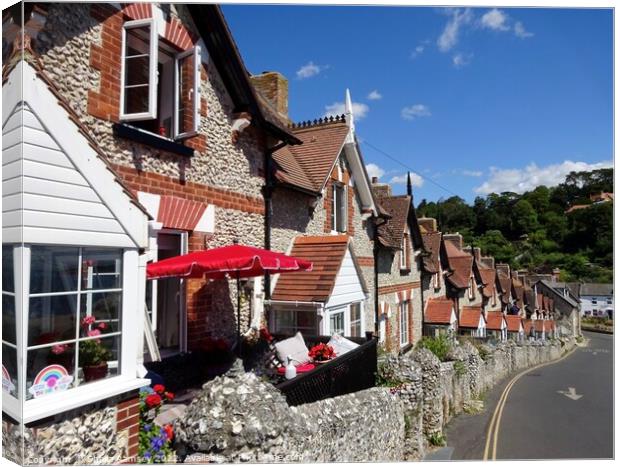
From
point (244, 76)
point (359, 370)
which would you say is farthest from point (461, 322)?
point (244, 76)

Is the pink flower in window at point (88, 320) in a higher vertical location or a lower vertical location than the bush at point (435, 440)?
higher

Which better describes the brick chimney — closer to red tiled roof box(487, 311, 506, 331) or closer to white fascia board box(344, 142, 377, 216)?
white fascia board box(344, 142, 377, 216)

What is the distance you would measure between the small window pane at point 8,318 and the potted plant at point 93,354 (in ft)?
1.64

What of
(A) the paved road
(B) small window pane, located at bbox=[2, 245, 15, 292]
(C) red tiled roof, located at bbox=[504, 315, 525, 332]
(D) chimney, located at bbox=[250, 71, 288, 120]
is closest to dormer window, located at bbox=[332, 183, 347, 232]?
(D) chimney, located at bbox=[250, 71, 288, 120]

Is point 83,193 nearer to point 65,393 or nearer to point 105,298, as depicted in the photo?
point 105,298

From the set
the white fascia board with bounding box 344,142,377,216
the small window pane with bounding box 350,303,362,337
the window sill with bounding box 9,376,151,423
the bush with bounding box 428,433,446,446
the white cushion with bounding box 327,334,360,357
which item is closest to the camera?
the window sill with bounding box 9,376,151,423

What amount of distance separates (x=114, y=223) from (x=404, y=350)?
13446 millimetres

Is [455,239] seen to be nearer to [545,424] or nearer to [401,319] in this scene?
[401,319]

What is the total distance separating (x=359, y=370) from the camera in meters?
7.27

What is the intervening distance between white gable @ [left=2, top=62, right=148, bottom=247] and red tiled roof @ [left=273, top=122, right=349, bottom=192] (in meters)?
5.20

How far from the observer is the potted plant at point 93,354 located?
368 cm

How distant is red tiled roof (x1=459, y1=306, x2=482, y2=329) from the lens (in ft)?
77.0

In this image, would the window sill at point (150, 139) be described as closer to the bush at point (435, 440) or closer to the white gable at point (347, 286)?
the white gable at point (347, 286)

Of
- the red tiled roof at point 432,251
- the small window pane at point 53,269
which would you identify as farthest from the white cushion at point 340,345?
the red tiled roof at point 432,251
